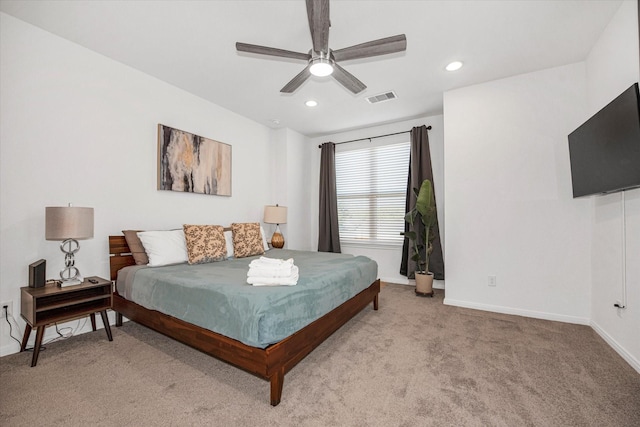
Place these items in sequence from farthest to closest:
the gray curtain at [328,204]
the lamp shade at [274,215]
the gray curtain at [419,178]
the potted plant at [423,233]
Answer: the gray curtain at [328,204] < the lamp shade at [274,215] < the gray curtain at [419,178] < the potted plant at [423,233]

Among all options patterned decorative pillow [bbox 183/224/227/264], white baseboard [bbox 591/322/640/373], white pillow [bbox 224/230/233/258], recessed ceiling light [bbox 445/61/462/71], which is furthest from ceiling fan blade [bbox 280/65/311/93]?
white baseboard [bbox 591/322/640/373]

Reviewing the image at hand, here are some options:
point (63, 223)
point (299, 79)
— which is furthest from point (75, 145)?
point (299, 79)

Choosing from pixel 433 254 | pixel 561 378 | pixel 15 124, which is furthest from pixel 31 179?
pixel 433 254

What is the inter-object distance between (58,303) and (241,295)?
5.35 feet

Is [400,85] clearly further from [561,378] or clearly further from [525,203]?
[561,378]

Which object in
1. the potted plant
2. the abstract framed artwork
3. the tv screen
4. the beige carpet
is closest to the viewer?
the beige carpet

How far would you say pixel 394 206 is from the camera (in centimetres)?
473

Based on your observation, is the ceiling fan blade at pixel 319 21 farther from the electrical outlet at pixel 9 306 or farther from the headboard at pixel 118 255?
the electrical outlet at pixel 9 306

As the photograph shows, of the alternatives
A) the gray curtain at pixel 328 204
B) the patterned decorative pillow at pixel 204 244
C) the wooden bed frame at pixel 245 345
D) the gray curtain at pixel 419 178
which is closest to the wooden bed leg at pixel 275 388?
the wooden bed frame at pixel 245 345

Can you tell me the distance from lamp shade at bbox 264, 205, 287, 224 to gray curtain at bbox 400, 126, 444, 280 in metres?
2.08

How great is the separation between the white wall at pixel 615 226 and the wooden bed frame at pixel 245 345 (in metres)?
2.12

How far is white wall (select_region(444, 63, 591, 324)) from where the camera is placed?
9.48 feet

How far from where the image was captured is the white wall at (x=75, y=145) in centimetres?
221

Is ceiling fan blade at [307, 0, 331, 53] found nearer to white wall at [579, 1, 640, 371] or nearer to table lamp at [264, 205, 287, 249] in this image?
white wall at [579, 1, 640, 371]
